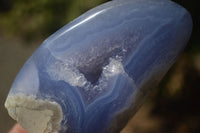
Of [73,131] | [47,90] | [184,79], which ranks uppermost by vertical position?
[47,90]

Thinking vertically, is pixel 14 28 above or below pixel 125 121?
above

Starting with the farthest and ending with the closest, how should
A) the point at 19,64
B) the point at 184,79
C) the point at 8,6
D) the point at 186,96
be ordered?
1. the point at 8,6
2. the point at 19,64
3. the point at 186,96
4. the point at 184,79

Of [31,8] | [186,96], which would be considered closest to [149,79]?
[186,96]

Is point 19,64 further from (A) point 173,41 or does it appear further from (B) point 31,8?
(A) point 173,41

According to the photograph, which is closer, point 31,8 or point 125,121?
point 125,121

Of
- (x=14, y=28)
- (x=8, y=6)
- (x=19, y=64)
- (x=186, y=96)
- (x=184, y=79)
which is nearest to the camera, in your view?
(x=184, y=79)
